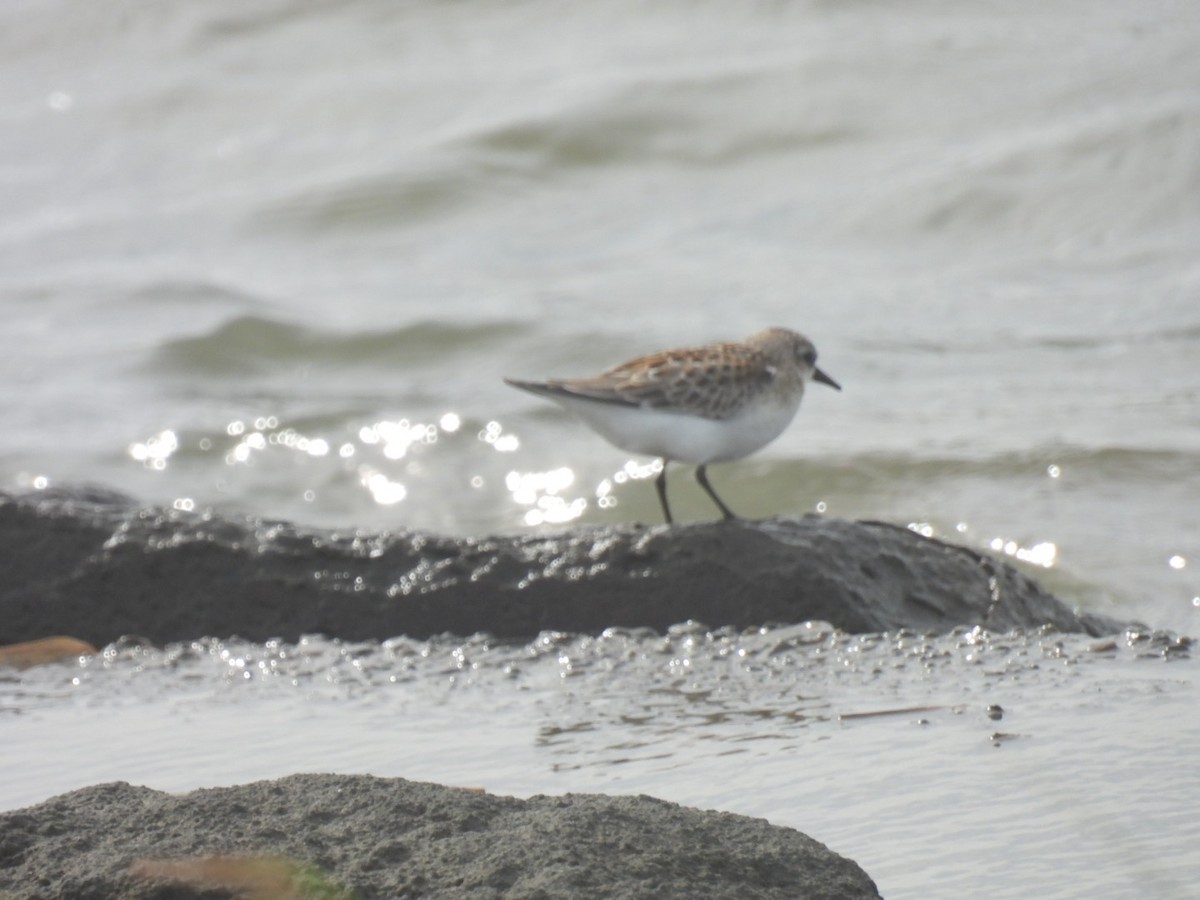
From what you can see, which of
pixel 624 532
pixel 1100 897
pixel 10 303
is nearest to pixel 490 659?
pixel 624 532

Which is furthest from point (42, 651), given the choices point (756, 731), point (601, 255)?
point (601, 255)

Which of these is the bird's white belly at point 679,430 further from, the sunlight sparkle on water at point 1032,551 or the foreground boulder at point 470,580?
the sunlight sparkle on water at point 1032,551

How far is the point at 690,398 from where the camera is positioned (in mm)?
5020

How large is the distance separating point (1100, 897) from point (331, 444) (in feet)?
21.6

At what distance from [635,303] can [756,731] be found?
7.01m

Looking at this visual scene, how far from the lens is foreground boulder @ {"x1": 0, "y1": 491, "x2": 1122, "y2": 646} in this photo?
14.3 feet

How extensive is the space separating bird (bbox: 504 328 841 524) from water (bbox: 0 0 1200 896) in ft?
4.14

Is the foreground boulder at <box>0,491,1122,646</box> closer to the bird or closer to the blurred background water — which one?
the bird

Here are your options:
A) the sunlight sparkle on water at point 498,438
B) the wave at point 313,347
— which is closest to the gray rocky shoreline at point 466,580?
the sunlight sparkle on water at point 498,438

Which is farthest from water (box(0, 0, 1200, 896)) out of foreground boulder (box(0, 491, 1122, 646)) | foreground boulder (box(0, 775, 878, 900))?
foreground boulder (box(0, 775, 878, 900))

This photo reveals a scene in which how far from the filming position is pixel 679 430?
5023 mm

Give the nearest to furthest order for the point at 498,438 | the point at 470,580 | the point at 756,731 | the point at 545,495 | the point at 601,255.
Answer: the point at 756,731 → the point at 470,580 → the point at 545,495 → the point at 498,438 → the point at 601,255

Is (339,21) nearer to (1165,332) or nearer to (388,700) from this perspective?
(1165,332)

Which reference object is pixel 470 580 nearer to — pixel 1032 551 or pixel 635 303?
pixel 1032 551
